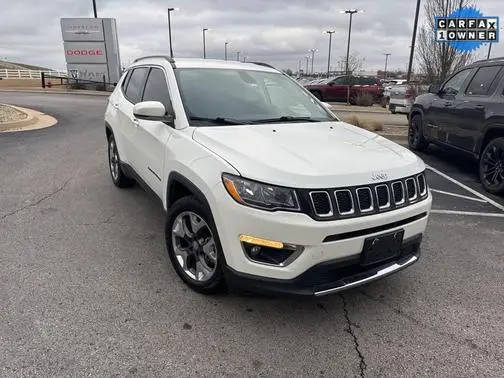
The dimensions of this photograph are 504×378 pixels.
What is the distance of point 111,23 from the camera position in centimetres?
2717

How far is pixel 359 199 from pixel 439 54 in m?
15.1

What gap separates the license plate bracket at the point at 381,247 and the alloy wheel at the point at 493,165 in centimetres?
392

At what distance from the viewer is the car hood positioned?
2586 mm

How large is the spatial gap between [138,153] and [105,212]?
1.02 m

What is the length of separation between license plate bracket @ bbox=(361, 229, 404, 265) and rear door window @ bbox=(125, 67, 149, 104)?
3074 millimetres

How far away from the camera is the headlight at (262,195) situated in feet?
8.32

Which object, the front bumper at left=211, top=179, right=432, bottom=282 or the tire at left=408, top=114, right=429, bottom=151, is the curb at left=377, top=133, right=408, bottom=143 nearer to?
the tire at left=408, top=114, right=429, bottom=151

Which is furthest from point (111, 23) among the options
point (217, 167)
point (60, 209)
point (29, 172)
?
point (217, 167)

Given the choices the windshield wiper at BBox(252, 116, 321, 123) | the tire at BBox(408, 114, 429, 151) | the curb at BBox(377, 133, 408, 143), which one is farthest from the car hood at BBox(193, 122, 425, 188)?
the curb at BBox(377, 133, 408, 143)

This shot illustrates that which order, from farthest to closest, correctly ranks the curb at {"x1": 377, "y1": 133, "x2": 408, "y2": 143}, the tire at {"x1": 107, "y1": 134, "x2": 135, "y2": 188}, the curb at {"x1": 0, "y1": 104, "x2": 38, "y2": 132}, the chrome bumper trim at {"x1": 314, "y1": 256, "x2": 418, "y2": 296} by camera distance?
the curb at {"x1": 377, "y1": 133, "x2": 408, "y2": 143} < the curb at {"x1": 0, "y1": 104, "x2": 38, "y2": 132} < the tire at {"x1": 107, "y1": 134, "x2": 135, "y2": 188} < the chrome bumper trim at {"x1": 314, "y1": 256, "x2": 418, "y2": 296}

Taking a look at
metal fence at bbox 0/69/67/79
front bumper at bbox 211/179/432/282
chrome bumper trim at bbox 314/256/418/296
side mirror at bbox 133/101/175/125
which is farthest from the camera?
metal fence at bbox 0/69/67/79

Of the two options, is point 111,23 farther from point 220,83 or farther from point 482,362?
point 482,362

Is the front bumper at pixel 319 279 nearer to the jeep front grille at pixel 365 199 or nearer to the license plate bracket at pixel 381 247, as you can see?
the license plate bracket at pixel 381 247

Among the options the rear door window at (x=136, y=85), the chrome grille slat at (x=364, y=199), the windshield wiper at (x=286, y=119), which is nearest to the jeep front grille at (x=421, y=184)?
the chrome grille slat at (x=364, y=199)
